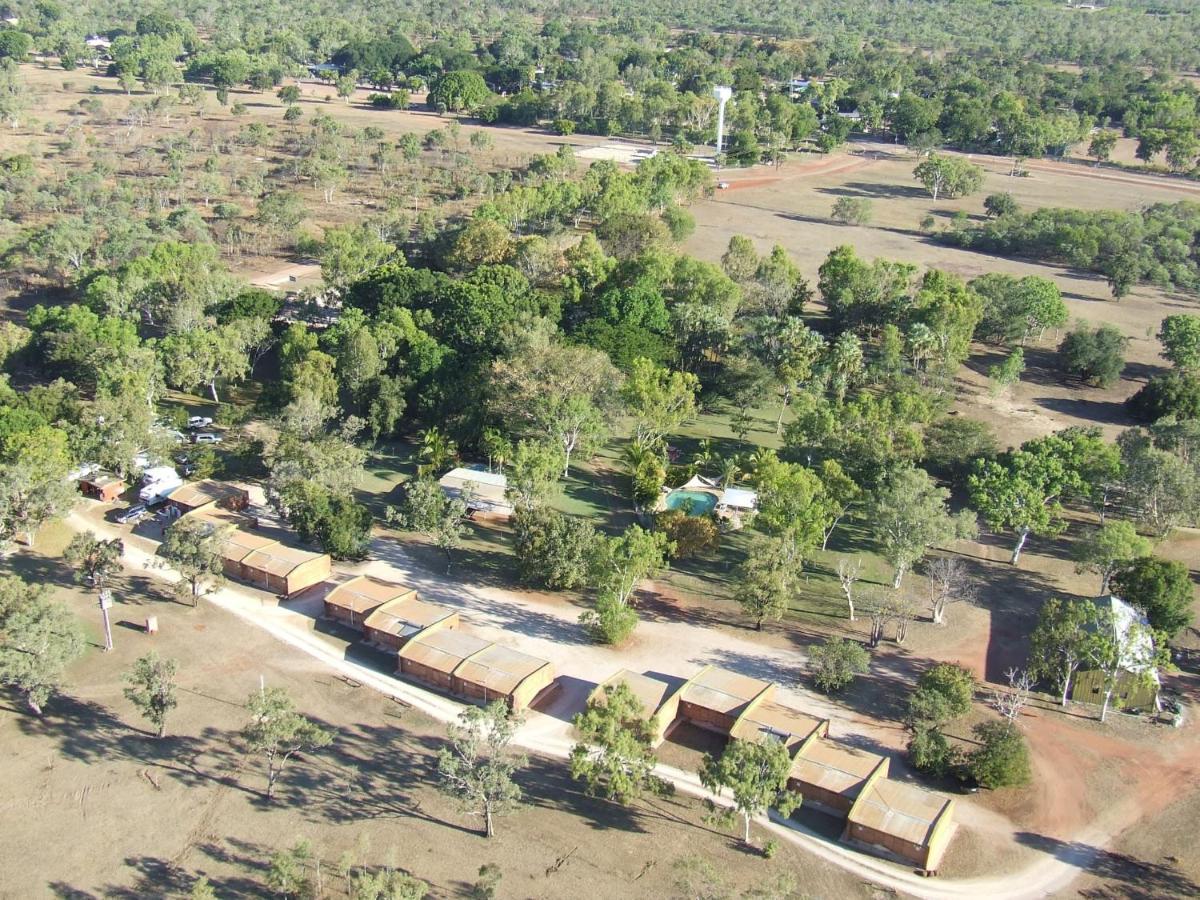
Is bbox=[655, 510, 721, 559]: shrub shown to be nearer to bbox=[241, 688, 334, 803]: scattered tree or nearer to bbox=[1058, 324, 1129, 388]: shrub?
bbox=[241, 688, 334, 803]: scattered tree

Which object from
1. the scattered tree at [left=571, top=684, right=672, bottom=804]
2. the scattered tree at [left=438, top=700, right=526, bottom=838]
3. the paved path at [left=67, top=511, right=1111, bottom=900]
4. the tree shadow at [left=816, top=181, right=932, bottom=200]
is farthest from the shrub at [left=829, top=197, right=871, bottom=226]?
the scattered tree at [left=438, top=700, right=526, bottom=838]

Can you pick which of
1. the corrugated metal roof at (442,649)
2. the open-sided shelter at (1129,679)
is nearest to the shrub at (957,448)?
the open-sided shelter at (1129,679)

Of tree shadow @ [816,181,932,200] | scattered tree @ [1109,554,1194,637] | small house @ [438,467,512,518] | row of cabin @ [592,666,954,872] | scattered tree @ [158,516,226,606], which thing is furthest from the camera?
tree shadow @ [816,181,932,200]

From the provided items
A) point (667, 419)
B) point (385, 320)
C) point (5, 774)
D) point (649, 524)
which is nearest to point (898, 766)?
point (649, 524)

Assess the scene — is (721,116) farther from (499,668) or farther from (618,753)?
(618,753)

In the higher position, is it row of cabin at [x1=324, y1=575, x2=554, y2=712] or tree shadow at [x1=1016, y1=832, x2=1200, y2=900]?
row of cabin at [x1=324, y1=575, x2=554, y2=712]

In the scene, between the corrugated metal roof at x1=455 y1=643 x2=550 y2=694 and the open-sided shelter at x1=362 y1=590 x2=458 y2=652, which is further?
the open-sided shelter at x1=362 y1=590 x2=458 y2=652
